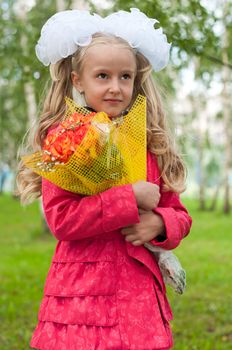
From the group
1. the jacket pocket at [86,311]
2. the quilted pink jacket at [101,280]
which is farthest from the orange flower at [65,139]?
the jacket pocket at [86,311]

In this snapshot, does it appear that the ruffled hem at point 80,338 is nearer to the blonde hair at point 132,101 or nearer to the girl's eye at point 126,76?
the blonde hair at point 132,101

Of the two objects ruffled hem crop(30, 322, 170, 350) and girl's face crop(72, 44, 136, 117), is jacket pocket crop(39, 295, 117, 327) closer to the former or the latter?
ruffled hem crop(30, 322, 170, 350)

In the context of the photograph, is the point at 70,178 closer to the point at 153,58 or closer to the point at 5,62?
the point at 153,58

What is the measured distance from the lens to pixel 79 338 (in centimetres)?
261

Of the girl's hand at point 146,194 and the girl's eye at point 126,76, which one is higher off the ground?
the girl's eye at point 126,76

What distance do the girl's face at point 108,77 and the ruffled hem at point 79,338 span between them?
851mm

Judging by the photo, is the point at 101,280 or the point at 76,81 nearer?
the point at 101,280

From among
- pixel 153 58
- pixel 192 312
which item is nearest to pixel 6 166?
pixel 192 312

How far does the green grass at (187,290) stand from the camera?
5.91 metres

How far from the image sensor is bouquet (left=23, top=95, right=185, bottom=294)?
2.48 meters

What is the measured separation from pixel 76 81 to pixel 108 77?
18 centimetres

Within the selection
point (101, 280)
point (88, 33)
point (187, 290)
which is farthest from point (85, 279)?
point (187, 290)

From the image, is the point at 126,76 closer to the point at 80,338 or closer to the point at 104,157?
the point at 104,157

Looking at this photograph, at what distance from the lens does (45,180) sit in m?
2.71
